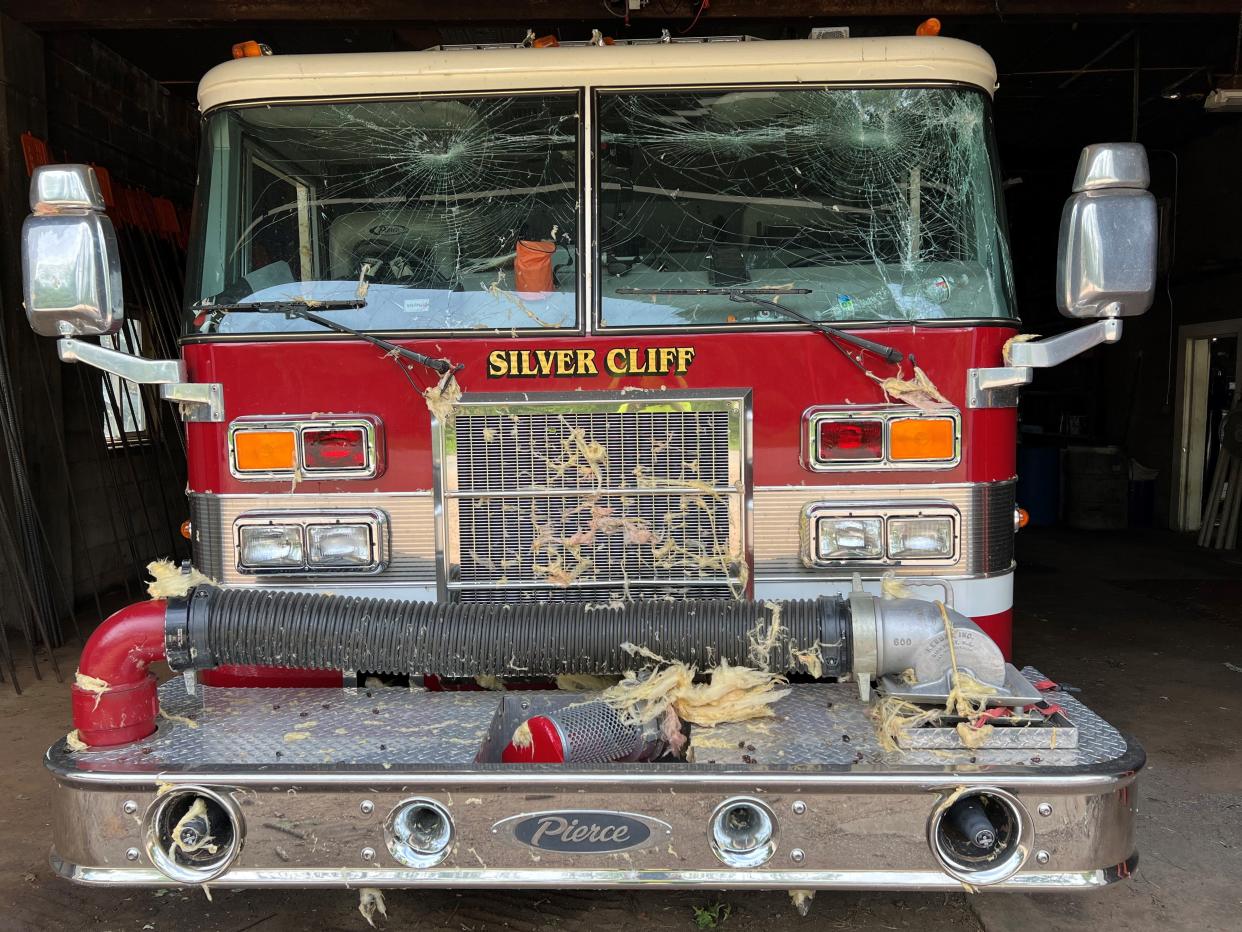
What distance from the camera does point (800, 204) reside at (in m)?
3.22

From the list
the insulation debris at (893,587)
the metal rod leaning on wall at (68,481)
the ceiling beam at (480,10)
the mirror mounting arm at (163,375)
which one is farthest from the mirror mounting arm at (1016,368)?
the metal rod leaning on wall at (68,481)

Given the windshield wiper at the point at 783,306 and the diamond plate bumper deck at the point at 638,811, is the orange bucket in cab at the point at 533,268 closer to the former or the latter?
the windshield wiper at the point at 783,306

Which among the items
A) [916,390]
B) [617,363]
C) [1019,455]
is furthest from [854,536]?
[1019,455]

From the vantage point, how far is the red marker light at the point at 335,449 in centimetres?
311

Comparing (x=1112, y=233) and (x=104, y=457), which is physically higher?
(x=1112, y=233)

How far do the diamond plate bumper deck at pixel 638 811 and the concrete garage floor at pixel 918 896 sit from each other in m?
0.85

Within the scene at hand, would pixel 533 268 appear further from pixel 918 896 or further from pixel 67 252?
pixel 918 896

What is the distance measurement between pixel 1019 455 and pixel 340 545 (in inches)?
435

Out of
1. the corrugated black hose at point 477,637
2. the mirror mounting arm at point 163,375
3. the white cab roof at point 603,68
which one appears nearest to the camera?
the corrugated black hose at point 477,637

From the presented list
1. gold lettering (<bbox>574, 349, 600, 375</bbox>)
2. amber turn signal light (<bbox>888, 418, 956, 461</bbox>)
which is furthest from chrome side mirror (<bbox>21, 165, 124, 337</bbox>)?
amber turn signal light (<bbox>888, 418, 956, 461</bbox>)

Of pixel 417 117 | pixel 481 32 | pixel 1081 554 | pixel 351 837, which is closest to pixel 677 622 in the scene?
pixel 351 837

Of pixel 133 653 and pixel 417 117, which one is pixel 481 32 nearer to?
pixel 417 117

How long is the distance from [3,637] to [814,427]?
17.5 feet

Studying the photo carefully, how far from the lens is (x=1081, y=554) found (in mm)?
10203
